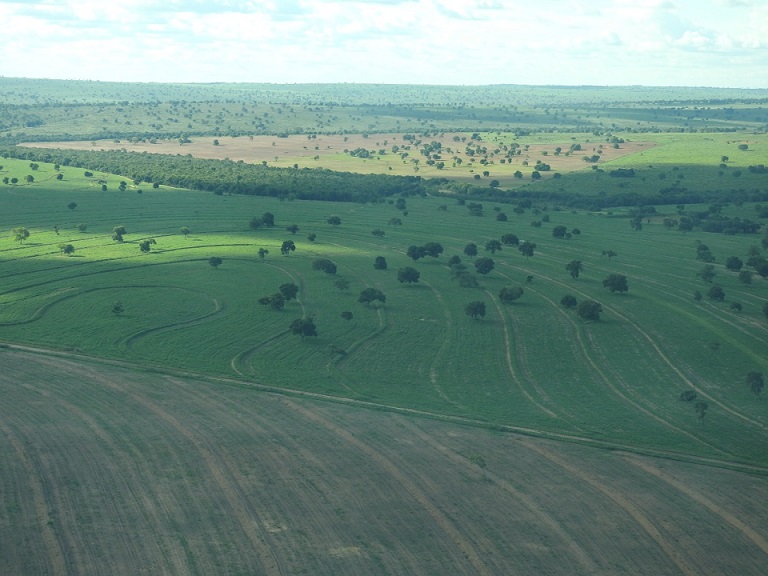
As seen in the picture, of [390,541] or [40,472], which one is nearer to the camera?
[390,541]

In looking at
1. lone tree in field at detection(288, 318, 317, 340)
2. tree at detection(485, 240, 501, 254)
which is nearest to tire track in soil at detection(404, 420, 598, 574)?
lone tree in field at detection(288, 318, 317, 340)

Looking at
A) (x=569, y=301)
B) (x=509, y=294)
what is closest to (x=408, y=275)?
(x=509, y=294)

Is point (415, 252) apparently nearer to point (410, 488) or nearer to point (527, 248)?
point (527, 248)

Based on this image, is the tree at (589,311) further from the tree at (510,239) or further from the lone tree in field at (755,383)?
the tree at (510,239)

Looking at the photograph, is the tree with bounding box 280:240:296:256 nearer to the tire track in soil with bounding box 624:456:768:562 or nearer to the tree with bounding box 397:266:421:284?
the tree with bounding box 397:266:421:284

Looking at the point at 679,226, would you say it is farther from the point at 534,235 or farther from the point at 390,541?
the point at 390,541

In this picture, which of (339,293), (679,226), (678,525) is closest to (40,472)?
(678,525)
